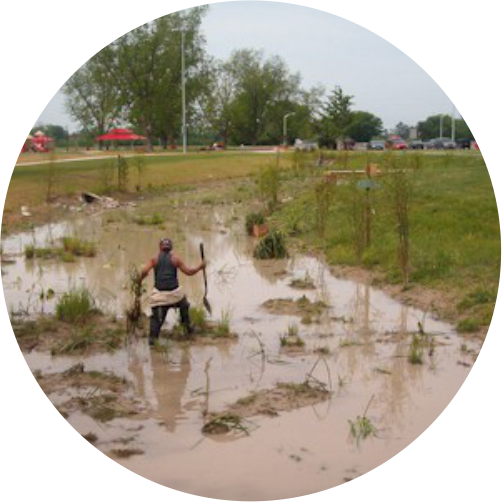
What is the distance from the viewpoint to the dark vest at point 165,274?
625 centimetres

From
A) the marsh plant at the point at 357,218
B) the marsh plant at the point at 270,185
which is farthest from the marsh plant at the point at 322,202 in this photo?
the marsh plant at the point at 270,185

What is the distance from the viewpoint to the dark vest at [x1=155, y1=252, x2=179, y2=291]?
6250 mm

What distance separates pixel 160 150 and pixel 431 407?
3121 millimetres

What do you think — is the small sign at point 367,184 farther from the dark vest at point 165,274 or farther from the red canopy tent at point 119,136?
the dark vest at point 165,274

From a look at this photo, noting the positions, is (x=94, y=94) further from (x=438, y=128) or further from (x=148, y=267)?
(x=438, y=128)

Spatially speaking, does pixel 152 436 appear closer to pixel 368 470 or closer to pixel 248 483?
pixel 248 483

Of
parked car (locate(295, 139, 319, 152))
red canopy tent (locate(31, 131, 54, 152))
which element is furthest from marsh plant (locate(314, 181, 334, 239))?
red canopy tent (locate(31, 131, 54, 152))

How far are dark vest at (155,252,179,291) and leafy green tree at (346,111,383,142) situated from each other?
182 centimetres

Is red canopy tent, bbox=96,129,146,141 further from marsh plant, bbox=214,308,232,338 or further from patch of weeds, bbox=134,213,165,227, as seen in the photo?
marsh plant, bbox=214,308,232,338

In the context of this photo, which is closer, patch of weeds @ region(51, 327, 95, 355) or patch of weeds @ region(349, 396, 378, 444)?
patch of weeds @ region(349, 396, 378, 444)

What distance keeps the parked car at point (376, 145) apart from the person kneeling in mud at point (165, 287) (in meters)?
1.75

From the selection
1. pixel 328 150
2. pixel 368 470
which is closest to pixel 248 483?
pixel 368 470

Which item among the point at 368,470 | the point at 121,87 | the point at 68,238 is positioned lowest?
the point at 368,470

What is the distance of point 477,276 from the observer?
7148 millimetres
